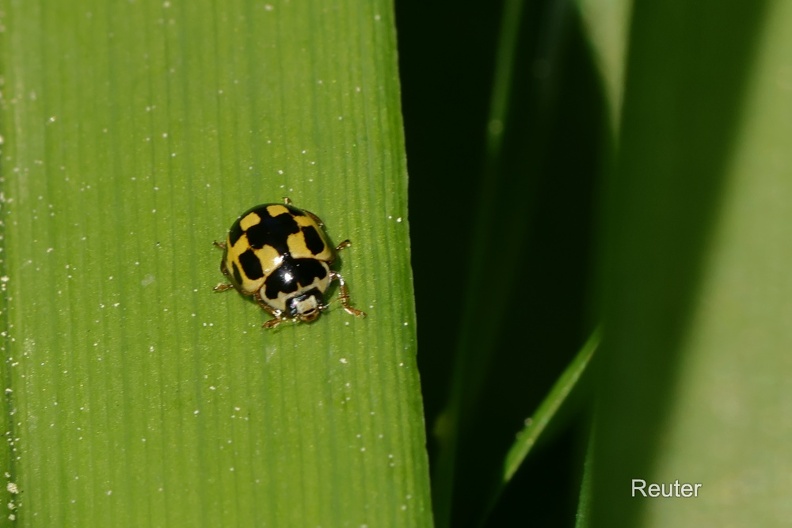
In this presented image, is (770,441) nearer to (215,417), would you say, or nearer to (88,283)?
(215,417)

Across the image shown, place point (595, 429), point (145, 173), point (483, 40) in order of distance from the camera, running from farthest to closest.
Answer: point (483, 40) → point (145, 173) → point (595, 429)

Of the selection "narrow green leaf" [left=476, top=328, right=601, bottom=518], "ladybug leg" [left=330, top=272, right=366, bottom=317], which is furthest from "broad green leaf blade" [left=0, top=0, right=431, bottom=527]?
"narrow green leaf" [left=476, top=328, right=601, bottom=518]

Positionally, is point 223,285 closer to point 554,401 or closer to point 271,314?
point 271,314

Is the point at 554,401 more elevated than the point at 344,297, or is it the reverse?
the point at 344,297

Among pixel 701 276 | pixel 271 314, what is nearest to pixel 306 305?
pixel 271 314

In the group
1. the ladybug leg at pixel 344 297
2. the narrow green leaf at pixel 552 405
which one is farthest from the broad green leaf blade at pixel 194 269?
the narrow green leaf at pixel 552 405

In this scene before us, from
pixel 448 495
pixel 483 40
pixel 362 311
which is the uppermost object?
pixel 483 40

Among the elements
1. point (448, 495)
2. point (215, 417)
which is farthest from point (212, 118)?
point (448, 495)
